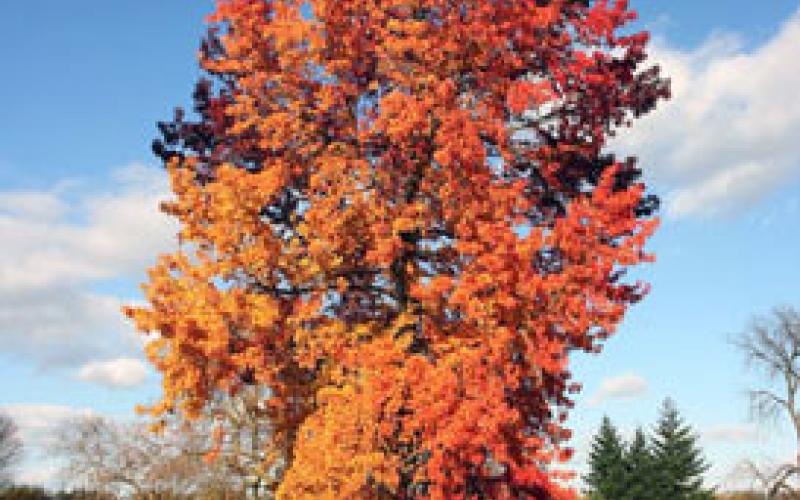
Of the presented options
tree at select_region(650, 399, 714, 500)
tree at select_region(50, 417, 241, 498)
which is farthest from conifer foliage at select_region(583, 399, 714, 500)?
tree at select_region(50, 417, 241, 498)

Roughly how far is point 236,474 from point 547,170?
2108 cm

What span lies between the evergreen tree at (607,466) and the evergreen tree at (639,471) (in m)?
0.56

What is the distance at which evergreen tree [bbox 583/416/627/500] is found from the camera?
76.7 m

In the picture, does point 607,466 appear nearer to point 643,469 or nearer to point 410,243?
point 643,469

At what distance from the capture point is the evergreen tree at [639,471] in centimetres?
7581

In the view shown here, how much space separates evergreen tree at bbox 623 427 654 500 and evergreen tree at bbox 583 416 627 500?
56 centimetres

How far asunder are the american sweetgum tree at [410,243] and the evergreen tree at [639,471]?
56.2 meters

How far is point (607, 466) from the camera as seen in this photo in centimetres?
7800

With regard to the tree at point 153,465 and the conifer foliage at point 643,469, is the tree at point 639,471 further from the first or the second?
the tree at point 153,465

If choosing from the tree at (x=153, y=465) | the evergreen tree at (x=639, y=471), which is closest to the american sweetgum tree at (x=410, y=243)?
the tree at (x=153, y=465)

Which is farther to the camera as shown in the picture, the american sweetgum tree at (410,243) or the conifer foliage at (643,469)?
the conifer foliage at (643,469)

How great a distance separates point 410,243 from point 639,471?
60.3 m

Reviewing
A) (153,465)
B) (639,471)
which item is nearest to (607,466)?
(639,471)

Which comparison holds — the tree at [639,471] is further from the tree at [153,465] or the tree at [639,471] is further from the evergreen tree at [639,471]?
the tree at [153,465]
